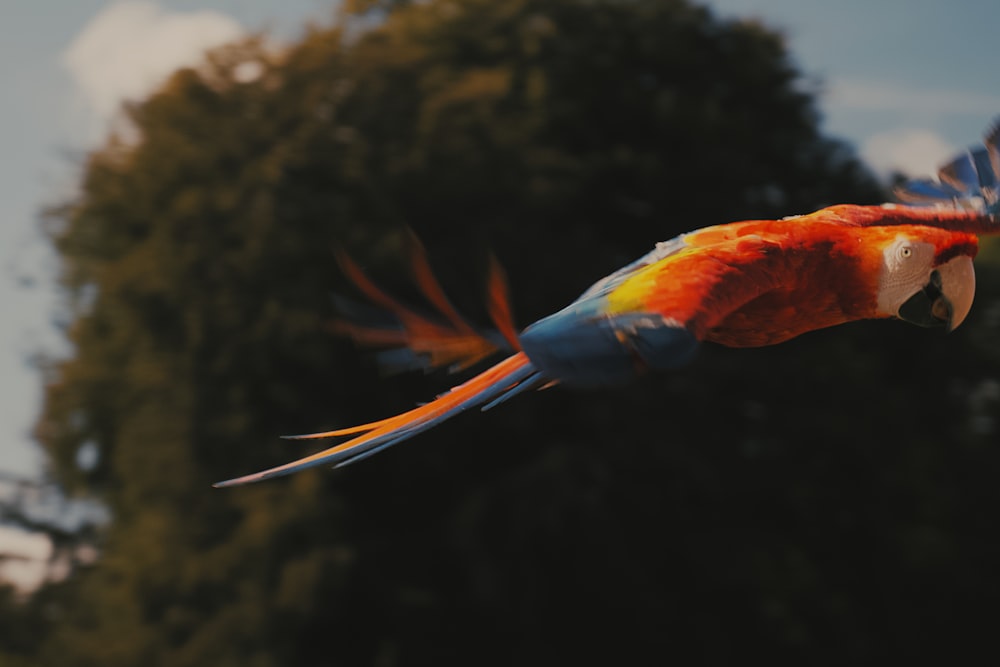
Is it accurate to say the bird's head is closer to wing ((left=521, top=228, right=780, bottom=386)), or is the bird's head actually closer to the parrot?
the parrot

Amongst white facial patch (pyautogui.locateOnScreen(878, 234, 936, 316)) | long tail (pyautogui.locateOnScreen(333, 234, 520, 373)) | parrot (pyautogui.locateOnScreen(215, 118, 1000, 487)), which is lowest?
white facial patch (pyautogui.locateOnScreen(878, 234, 936, 316))

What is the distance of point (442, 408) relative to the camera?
210 centimetres

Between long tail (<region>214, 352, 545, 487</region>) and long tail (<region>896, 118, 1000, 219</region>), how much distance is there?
1.09 metres

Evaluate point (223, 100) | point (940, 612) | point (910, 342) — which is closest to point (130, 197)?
point (223, 100)

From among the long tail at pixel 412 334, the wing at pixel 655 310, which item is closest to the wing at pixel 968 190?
the wing at pixel 655 310

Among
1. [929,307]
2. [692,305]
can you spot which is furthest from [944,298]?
[692,305]

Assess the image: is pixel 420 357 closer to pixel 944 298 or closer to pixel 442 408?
pixel 442 408

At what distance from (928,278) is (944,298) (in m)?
0.08

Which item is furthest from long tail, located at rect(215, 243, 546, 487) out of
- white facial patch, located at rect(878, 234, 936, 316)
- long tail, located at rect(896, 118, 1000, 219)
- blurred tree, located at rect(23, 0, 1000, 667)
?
blurred tree, located at rect(23, 0, 1000, 667)

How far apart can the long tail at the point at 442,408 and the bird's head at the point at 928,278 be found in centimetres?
68

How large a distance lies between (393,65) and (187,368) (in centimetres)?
315

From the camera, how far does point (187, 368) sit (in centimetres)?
905

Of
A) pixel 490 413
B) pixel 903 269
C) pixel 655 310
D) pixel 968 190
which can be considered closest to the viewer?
pixel 655 310

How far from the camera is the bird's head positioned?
215 cm
